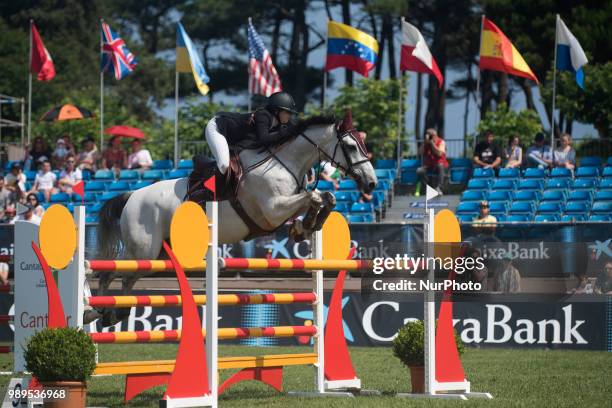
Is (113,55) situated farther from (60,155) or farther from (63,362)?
(63,362)

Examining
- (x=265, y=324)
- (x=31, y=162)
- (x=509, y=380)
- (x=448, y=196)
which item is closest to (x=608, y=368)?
(x=509, y=380)

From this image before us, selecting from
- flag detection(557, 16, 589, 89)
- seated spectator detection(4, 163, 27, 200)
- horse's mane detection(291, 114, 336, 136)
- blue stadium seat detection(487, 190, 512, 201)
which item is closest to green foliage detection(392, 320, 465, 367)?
horse's mane detection(291, 114, 336, 136)

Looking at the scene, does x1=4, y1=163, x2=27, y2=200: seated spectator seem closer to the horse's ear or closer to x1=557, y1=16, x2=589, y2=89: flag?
x1=557, y1=16, x2=589, y2=89: flag

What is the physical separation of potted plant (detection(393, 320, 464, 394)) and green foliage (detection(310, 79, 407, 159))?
23.8 metres

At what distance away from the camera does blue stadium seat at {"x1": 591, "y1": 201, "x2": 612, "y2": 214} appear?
14880mm

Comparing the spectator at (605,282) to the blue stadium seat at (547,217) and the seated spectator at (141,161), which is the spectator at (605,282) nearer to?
the blue stadium seat at (547,217)

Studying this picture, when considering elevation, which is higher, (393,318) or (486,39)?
(486,39)

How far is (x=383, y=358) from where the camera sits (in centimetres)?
1078

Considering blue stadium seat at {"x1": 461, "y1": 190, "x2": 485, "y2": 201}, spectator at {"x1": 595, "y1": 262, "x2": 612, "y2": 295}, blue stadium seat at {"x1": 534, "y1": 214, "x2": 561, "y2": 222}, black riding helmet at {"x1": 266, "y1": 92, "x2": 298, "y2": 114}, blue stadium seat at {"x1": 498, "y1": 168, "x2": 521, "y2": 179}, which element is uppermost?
black riding helmet at {"x1": 266, "y1": 92, "x2": 298, "y2": 114}

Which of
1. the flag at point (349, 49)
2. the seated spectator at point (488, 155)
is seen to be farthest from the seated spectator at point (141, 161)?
the seated spectator at point (488, 155)

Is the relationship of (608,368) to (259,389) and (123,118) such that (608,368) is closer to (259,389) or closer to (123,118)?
(259,389)

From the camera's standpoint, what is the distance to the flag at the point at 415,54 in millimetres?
18125

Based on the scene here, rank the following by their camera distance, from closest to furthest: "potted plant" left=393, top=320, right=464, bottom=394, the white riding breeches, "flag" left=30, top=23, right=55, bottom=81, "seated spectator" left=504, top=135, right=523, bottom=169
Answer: "potted plant" left=393, top=320, right=464, bottom=394 < the white riding breeches < "seated spectator" left=504, top=135, right=523, bottom=169 < "flag" left=30, top=23, right=55, bottom=81

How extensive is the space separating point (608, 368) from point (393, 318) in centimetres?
342
